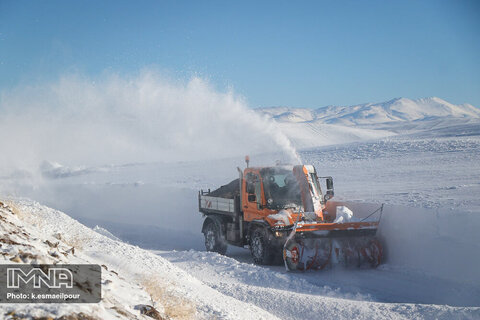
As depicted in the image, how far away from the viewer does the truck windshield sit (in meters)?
11.8

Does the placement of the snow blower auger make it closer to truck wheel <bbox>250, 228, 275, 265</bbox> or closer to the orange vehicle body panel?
the orange vehicle body panel

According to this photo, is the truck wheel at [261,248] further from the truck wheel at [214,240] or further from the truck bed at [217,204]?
the truck wheel at [214,240]

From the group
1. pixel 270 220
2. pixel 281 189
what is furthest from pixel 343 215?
pixel 270 220

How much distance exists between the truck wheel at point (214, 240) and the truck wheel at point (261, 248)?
67.9 inches

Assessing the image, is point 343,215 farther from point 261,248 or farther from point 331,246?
point 261,248

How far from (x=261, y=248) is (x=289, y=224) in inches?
43.5

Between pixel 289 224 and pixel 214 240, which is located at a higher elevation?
pixel 289 224

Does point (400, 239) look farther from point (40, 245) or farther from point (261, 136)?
point (40, 245)

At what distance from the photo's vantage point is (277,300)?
7.66 metres

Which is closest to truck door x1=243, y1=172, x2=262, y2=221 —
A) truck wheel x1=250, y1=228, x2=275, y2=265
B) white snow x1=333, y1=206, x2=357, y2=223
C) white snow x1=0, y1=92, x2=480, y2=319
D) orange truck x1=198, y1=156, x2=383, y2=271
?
orange truck x1=198, y1=156, x2=383, y2=271

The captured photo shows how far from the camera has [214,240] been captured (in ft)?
44.9

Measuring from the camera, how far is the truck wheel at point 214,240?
44.0 feet

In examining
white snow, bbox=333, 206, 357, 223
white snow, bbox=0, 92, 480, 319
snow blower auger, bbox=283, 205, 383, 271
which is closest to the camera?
white snow, bbox=0, 92, 480, 319

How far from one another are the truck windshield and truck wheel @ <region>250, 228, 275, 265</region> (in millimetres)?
758
